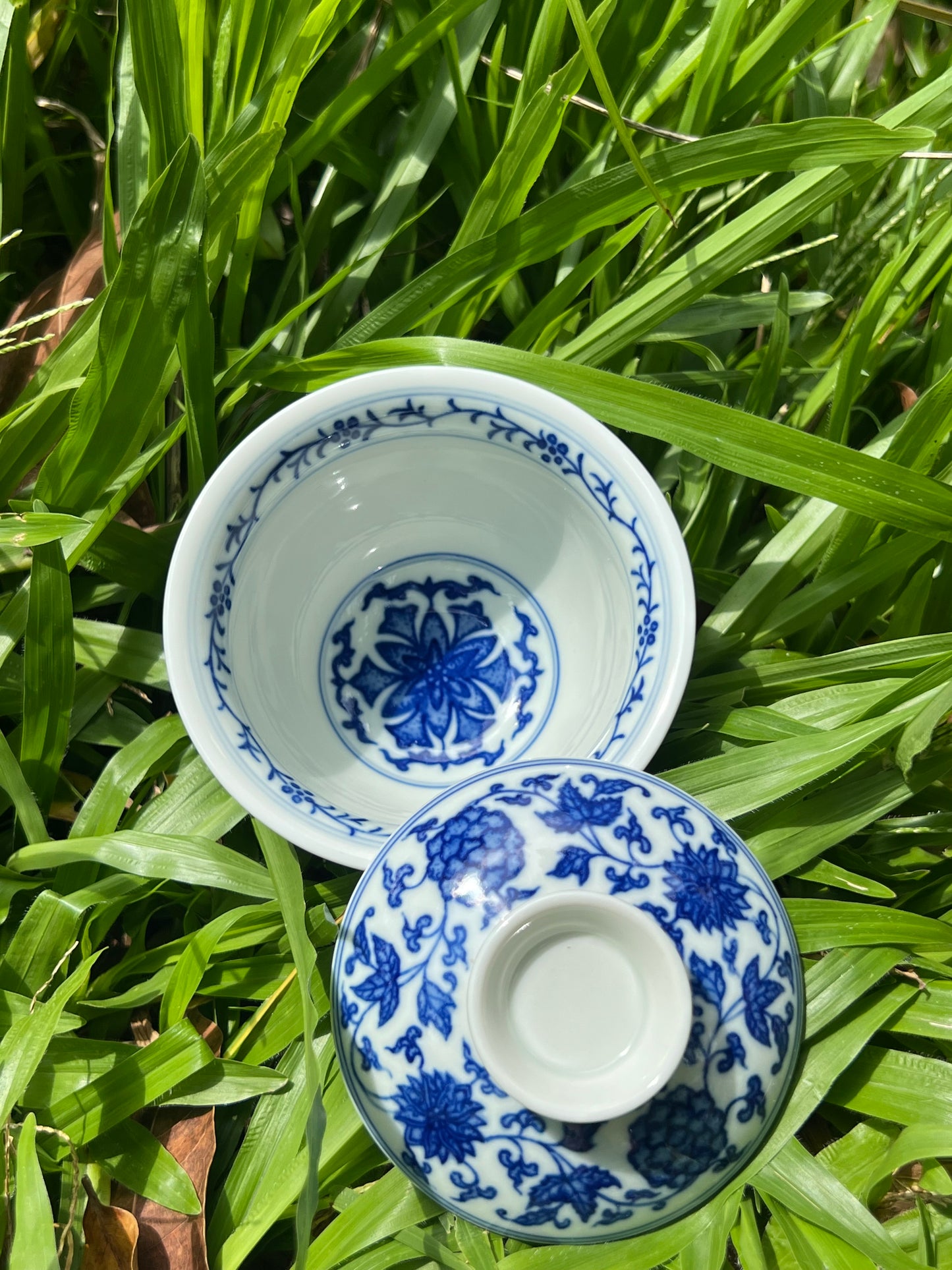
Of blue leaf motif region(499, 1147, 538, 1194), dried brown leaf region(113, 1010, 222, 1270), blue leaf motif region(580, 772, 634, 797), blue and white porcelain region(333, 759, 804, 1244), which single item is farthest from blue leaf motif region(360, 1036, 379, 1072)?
blue leaf motif region(580, 772, 634, 797)

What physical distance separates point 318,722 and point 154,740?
23cm

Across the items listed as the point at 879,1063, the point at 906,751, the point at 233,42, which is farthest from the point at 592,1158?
the point at 233,42

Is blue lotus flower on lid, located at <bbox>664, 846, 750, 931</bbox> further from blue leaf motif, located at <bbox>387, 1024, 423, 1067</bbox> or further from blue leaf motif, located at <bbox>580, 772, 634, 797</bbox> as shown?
blue leaf motif, located at <bbox>387, 1024, 423, 1067</bbox>

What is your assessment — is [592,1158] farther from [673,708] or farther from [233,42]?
[233,42]

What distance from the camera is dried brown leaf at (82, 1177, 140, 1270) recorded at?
4.05 feet

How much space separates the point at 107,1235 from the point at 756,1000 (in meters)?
0.88

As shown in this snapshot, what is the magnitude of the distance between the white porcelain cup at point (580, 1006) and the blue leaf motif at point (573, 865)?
0.07m

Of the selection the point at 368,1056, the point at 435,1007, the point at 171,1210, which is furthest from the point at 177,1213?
the point at 435,1007

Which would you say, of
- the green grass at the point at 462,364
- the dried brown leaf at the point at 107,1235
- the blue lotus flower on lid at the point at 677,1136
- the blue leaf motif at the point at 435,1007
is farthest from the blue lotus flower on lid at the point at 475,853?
the dried brown leaf at the point at 107,1235

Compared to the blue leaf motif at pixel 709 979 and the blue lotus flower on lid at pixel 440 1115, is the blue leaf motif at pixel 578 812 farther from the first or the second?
the blue lotus flower on lid at pixel 440 1115

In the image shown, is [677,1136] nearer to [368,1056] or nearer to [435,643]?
[368,1056]

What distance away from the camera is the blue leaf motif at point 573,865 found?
1106 mm

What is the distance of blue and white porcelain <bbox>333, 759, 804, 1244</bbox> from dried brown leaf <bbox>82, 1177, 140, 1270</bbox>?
0.37m

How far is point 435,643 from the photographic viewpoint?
1515 millimetres
